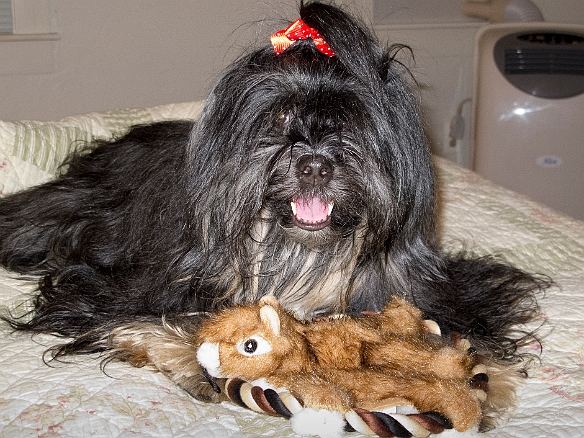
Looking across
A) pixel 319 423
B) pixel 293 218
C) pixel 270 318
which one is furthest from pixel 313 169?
pixel 319 423

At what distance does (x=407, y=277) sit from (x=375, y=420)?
0.73m

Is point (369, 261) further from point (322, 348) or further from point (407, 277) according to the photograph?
point (322, 348)

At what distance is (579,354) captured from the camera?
7.64 ft

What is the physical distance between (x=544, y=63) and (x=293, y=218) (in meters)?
3.40

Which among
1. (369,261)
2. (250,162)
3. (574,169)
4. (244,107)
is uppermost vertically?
(244,107)

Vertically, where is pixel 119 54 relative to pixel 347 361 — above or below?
above

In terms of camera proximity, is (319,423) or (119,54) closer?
(319,423)

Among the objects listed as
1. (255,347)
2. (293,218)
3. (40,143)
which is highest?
(293,218)

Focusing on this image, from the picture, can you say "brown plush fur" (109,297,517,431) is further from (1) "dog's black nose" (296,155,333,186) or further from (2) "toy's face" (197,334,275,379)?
(1) "dog's black nose" (296,155,333,186)

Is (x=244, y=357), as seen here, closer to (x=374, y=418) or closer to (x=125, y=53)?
(x=374, y=418)

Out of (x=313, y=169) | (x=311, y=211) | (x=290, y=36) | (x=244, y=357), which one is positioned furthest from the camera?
(x=290, y=36)

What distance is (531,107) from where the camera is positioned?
4930 mm

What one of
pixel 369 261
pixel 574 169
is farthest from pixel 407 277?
pixel 574 169

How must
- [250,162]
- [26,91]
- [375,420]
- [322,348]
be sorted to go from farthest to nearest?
1. [26,91]
2. [250,162]
3. [322,348]
4. [375,420]
